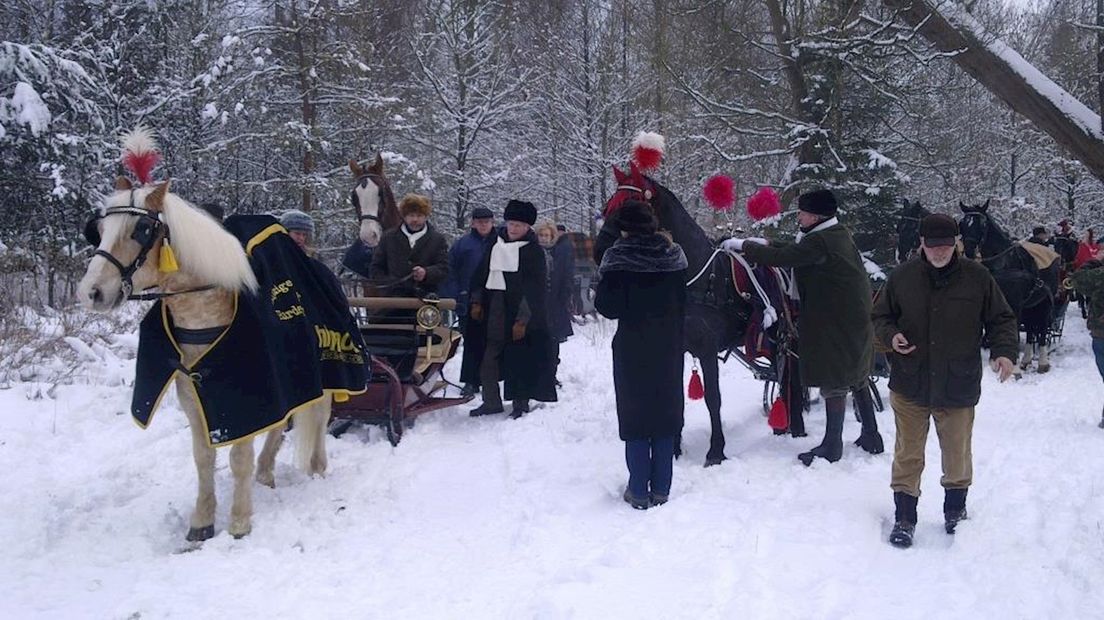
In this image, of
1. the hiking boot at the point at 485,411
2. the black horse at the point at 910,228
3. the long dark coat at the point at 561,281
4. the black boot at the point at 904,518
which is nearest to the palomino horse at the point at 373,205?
the hiking boot at the point at 485,411

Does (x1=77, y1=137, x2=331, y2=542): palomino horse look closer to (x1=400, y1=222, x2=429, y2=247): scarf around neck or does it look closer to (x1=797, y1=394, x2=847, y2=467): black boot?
(x1=400, y1=222, x2=429, y2=247): scarf around neck

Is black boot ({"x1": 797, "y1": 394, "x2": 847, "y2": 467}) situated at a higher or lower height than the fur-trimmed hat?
lower

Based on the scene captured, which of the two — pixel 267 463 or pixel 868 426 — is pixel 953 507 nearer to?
pixel 868 426

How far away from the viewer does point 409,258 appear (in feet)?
25.1

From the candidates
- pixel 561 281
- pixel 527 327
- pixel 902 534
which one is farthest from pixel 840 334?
pixel 561 281

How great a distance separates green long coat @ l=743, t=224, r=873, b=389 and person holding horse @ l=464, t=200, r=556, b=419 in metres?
2.61

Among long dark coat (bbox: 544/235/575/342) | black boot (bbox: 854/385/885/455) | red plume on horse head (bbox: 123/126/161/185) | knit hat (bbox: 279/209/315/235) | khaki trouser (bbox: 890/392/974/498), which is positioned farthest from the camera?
long dark coat (bbox: 544/235/575/342)

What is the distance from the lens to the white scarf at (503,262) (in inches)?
307

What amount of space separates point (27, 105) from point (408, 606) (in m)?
10.9

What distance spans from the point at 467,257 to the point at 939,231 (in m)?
5.61

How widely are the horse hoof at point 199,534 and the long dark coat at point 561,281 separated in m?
5.83

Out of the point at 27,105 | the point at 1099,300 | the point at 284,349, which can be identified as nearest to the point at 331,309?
the point at 284,349

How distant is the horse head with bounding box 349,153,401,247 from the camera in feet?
25.0

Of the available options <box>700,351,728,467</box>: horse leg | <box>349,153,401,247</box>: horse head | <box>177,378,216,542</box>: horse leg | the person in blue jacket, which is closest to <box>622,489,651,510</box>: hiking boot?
<box>700,351,728,467</box>: horse leg
